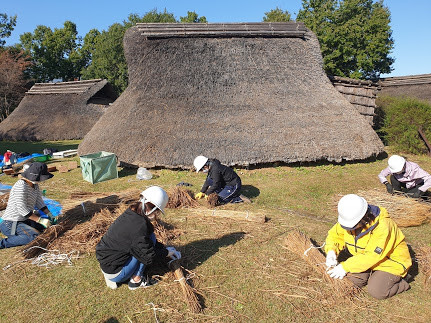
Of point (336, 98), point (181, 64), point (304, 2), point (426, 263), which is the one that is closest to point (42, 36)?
point (304, 2)

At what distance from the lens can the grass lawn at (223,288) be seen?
3.24 m

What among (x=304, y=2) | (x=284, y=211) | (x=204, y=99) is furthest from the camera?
(x=304, y=2)

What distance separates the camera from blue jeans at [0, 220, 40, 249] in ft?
15.2

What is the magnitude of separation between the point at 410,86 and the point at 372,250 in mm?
19598

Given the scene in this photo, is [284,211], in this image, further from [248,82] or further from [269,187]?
[248,82]

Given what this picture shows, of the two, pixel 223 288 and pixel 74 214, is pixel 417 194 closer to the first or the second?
pixel 223 288

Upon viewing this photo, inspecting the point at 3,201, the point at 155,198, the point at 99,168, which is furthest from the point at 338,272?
the point at 99,168

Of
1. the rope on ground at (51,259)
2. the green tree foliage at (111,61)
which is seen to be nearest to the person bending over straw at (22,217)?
the rope on ground at (51,259)

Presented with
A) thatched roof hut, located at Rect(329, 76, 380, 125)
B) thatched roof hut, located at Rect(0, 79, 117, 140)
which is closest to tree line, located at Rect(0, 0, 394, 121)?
thatched roof hut, located at Rect(0, 79, 117, 140)

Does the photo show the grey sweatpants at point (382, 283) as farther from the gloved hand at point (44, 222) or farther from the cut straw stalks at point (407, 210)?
the gloved hand at point (44, 222)

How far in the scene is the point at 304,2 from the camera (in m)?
24.5

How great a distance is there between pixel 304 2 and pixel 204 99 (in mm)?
20087

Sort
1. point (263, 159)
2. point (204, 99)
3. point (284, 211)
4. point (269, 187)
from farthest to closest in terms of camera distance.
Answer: point (204, 99) < point (263, 159) < point (269, 187) < point (284, 211)

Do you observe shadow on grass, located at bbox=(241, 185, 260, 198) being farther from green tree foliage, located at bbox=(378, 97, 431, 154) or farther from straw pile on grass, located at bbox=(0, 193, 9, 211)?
green tree foliage, located at bbox=(378, 97, 431, 154)
